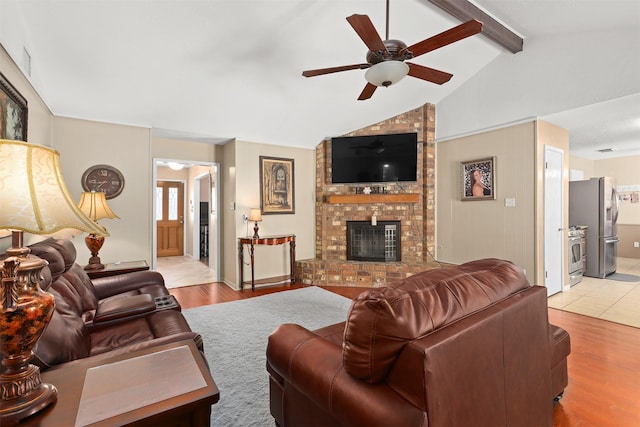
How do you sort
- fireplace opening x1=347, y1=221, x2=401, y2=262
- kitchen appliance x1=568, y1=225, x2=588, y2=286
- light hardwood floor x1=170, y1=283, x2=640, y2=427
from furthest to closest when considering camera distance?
1. fireplace opening x1=347, y1=221, x2=401, y2=262
2. kitchen appliance x1=568, y1=225, x2=588, y2=286
3. light hardwood floor x1=170, y1=283, x2=640, y2=427

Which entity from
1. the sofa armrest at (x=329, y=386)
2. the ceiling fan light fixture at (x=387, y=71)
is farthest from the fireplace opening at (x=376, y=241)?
the sofa armrest at (x=329, y=386)

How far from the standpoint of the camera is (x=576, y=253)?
4.79 meters

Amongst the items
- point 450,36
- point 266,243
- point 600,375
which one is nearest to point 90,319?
point 266,243

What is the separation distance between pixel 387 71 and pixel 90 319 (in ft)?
8.96

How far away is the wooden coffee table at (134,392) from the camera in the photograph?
0.88m

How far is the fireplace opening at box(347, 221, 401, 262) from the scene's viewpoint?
502cm

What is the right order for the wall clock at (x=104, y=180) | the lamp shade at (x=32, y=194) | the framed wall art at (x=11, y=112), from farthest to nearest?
1. the wall clock at (x=104, y=180)
2. the framed wall art at (x=11, y=112)
3. the lamp shade at (x=32, y=194)

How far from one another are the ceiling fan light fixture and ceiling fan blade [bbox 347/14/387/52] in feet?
0.41

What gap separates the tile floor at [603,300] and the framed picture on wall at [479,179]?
5.23 feet

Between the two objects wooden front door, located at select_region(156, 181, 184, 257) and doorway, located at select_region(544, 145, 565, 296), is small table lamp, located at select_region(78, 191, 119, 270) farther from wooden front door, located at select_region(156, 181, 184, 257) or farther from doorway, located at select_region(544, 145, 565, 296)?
doorway, located at select_region(544, 145, 565, 296)

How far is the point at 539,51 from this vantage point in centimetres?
382

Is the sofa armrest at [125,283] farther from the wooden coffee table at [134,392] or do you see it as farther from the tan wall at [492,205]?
the tan wall at [492,205]

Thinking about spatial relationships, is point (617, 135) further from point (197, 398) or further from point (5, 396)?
point (5, 396)

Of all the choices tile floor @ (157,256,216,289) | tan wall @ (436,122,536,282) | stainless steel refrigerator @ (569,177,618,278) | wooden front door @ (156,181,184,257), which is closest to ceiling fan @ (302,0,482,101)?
tan wall @ (436,122,536,282)
